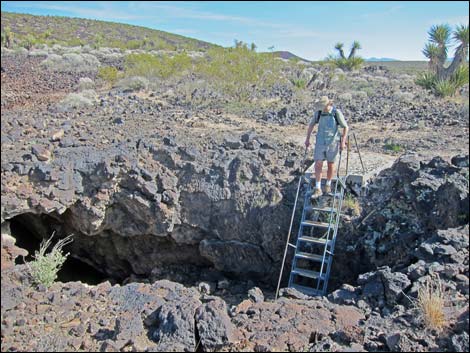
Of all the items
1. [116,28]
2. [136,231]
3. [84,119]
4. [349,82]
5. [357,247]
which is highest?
[116,28]

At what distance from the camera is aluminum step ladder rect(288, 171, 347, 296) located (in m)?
7.12

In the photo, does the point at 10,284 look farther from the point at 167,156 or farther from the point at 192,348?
the point at 167,156

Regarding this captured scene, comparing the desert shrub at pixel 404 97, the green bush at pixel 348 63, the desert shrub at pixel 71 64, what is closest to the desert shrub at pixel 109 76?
the desert shrub at pixel 71 64

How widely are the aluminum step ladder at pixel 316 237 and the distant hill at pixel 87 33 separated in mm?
37514

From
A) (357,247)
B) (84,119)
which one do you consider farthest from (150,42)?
(357,247)

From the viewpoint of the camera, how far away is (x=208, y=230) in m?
8.58

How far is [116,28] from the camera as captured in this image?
189 feet

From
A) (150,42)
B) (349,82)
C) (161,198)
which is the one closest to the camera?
(161,198)

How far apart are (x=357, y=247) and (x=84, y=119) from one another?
6543mm

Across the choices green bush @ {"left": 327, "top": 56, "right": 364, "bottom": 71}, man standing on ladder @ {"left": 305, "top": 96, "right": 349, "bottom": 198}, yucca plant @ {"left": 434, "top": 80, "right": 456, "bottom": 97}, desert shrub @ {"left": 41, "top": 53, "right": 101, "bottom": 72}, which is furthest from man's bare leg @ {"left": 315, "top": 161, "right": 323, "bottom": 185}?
green bush @ {"left": 327, "top": 56, "right": 364, "bottom": 71}

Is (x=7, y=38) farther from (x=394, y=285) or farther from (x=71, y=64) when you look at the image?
(x=394, y=285)

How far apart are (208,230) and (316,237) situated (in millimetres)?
2083

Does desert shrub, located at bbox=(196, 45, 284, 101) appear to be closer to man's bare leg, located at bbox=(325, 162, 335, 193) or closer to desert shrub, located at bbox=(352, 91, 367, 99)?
desert shrub, located at bbox=(352, 91, 367, 99)

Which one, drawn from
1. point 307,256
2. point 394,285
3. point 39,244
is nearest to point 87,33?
point 39,244
